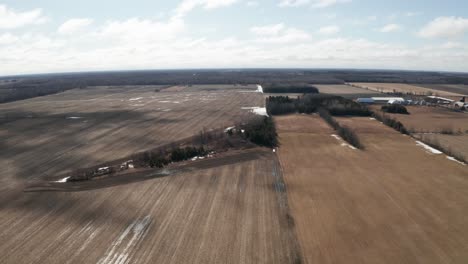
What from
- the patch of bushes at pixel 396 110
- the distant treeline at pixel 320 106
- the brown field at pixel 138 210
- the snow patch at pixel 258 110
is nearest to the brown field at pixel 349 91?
the patch of bushes at pixel 396 110

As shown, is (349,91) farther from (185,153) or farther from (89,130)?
(89,130)

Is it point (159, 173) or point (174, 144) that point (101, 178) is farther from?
point (174, 144)

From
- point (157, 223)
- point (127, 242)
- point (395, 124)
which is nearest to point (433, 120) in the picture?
point (395, 124)

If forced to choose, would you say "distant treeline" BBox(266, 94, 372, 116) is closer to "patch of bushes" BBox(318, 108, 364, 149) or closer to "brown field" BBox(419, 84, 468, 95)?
"patch of bushes" BBox(318, 108, 364, 149)

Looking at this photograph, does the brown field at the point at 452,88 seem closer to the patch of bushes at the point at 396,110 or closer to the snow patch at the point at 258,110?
the patch of bushes at the point at 396,110

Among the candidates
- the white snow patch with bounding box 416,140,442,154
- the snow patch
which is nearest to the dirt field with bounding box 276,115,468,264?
the white snow patch with bounding box 416,140,442,154

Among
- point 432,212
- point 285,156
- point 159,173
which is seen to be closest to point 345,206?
point 432,212
